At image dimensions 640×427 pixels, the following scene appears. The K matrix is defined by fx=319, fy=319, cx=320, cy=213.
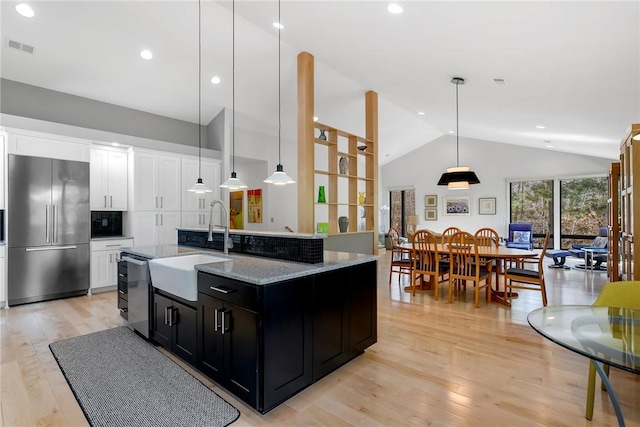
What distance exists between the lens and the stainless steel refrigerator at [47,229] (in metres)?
4.19

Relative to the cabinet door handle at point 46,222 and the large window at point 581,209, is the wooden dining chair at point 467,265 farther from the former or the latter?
the large window at point 581,209

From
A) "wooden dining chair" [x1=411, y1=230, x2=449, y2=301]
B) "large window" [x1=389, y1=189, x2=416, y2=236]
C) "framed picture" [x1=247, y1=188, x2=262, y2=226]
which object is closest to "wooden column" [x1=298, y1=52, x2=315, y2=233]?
"wooden dining chair" [x1=411, y1=230, x2=449, y2=301]

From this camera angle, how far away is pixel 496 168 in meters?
9.47

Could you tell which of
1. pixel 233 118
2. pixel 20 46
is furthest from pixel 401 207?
pixel 20 46

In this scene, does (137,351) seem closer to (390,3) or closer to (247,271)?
(247,271)

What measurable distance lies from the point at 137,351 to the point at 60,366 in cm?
54

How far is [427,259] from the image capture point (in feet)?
15.4

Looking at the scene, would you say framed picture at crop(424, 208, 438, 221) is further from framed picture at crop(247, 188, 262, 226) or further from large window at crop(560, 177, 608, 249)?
framed picture at crop(247, 188, 262, 226)

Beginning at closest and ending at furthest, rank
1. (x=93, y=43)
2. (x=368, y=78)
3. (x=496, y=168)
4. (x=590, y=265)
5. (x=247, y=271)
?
(x=247, y=271)
(x=93, y=43)
(x=368, y=78)
(x=590, y=265)
(x=496, y=168)

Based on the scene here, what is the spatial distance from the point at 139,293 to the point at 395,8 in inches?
142

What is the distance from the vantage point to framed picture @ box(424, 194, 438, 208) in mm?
10578

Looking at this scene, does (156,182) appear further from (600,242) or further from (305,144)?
(600,242)

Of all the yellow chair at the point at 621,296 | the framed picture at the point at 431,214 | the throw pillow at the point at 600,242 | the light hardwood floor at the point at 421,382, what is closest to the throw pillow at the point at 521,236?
the throw pillow at the point at 600,242

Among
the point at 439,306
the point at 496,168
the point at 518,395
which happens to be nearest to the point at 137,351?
the point at 518,395
